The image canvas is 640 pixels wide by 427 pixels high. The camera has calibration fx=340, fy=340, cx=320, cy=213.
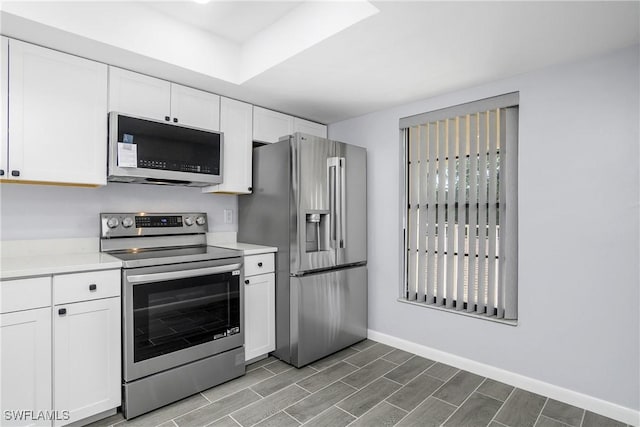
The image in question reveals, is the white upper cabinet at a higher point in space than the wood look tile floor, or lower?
higher

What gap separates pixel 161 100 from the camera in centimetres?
253

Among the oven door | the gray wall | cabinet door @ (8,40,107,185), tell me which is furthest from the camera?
the gray wall

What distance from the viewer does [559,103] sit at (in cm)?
231

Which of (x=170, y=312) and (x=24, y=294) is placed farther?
(x=170, y=312)

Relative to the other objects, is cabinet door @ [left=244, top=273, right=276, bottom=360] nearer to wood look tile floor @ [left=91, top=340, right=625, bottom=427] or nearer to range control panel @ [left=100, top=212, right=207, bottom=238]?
wood look tile floor @ [left=91, top=340, right=625, bottom=427]

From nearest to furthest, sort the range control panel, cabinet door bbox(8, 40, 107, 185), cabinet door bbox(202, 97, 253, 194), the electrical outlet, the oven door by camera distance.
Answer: cabinet door bbox(8, 40, 107, 185) < the oven door < the range control panel < cabinet door bbox(202, 97, 253, 194) < the electrical outlet

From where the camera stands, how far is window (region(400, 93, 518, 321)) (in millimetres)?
2547

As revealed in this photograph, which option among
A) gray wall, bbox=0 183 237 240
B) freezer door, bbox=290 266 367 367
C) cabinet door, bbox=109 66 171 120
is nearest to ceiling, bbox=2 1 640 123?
cabinet door, bbox=109 66 171 120

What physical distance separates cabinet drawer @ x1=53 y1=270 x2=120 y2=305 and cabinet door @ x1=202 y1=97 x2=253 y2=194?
3.76 ft

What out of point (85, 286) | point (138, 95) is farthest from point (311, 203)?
point (85, 286)

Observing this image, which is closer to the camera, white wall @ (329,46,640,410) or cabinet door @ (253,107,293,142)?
white wall @ (329,46,640,410)

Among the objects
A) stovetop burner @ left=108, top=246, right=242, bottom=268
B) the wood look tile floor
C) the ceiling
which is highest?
the ceiling

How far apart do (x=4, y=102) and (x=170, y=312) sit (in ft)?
5.01

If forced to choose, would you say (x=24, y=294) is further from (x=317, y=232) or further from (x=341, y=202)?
(x=341, y=202)
